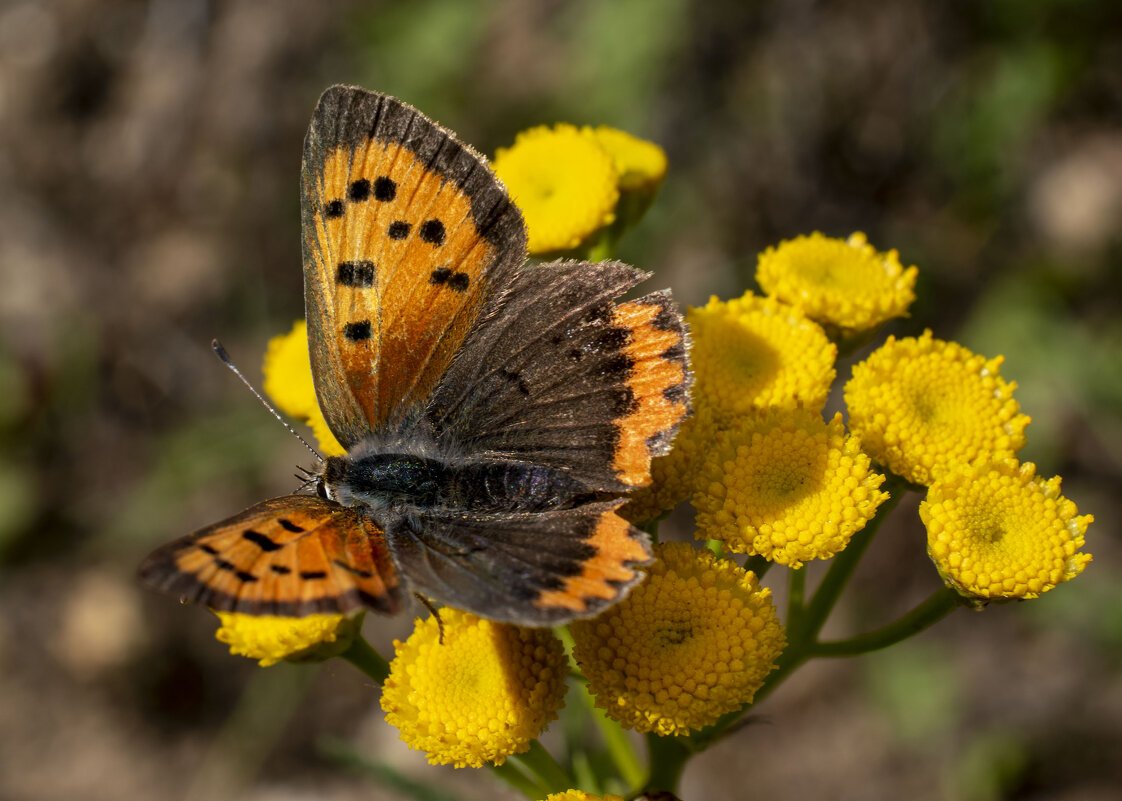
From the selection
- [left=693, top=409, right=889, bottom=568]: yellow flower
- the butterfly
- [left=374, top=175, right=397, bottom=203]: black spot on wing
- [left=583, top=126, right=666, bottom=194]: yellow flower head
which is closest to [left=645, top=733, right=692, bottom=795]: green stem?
[left=693, top=409, right=889, bottom=568]: yellow flower

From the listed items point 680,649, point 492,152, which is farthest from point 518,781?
point 492,152

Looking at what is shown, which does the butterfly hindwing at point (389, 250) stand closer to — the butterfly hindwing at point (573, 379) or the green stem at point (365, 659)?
the butterfly hindwing at point (573, 379)

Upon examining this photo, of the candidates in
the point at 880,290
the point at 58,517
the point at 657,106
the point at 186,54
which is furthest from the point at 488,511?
the point at 186,54

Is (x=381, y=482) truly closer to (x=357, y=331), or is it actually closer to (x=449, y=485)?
Answer: (x=449, y=485)

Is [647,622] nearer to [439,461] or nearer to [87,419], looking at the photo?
[439,461]

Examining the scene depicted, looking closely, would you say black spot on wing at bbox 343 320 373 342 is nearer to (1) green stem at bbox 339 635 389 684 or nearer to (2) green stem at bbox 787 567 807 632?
(1) green stem at bbox 339 635 389 684

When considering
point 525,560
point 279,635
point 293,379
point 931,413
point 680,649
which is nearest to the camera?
point 525,560

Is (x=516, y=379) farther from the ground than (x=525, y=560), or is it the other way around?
(x=516, y=379)
